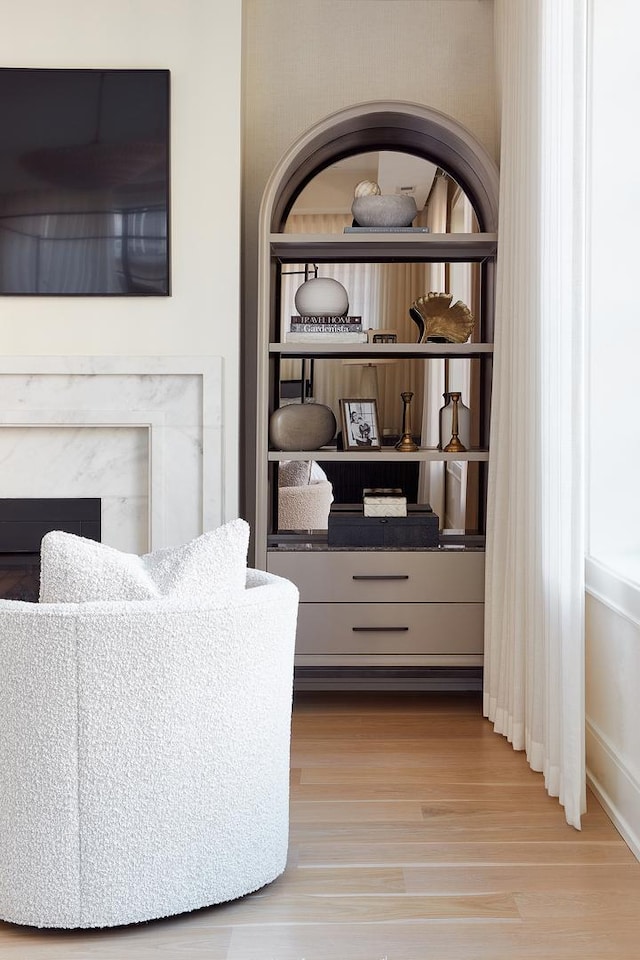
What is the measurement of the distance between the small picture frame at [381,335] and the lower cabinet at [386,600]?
2.67ft

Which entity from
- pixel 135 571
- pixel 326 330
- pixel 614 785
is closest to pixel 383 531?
pixel 326 330

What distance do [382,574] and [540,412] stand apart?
3.13 feet

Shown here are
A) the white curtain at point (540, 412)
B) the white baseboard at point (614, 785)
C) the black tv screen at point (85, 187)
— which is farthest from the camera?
the black tv screen at point (85, 187)

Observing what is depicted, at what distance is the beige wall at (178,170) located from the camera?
337 cm

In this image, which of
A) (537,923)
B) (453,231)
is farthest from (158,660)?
(453,231)

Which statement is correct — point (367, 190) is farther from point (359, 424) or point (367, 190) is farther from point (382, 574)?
point (382, 574)

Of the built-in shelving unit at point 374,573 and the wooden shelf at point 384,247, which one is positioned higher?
the wooden shelf at point 384,247

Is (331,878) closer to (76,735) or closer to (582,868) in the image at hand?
(582,868)

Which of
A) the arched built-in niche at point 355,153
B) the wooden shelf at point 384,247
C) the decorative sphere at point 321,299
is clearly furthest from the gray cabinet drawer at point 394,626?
the wooden shelf at point 384,247

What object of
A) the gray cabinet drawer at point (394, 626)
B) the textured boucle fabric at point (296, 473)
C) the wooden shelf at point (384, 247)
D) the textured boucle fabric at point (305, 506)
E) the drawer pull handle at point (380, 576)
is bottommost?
the gray cabinet drawer at point (394, 626)

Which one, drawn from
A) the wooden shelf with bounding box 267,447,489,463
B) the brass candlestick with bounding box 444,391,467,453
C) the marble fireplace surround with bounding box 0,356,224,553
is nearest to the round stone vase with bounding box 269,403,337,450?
the wooden shelf with bounding box 267,447,489,463

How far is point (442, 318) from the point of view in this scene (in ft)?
11.8

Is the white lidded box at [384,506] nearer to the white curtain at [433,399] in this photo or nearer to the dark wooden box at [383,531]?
the dark wooden box at [383,531]

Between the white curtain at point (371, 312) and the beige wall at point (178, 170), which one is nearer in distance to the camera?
the beige wall at point (178, 170)
